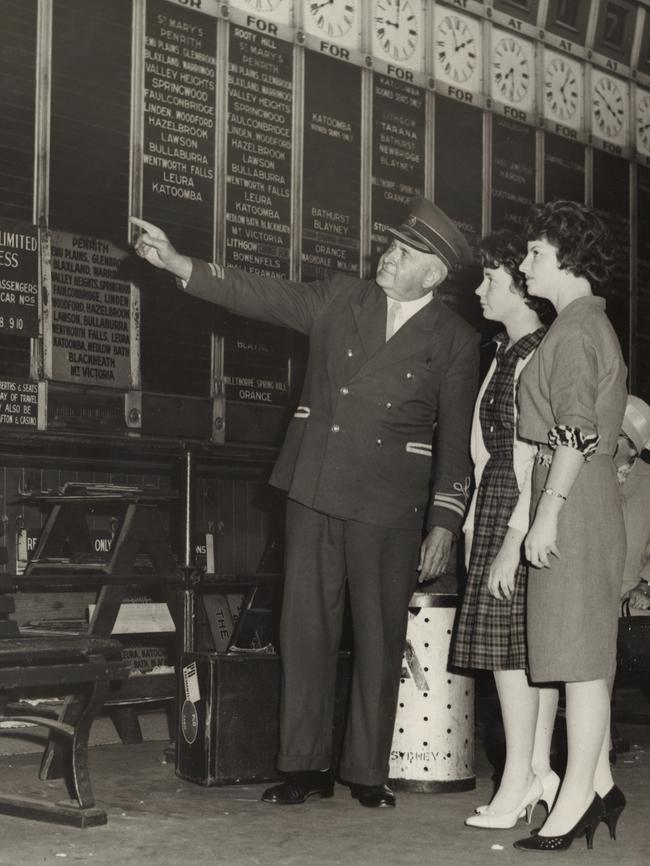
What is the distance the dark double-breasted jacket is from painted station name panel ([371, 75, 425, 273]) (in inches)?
91.7

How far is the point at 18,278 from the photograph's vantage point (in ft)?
14.6

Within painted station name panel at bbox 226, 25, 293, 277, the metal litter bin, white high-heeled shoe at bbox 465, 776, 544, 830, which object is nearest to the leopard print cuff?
white high-heeled shoe at bbox 465, 776, 544, 830

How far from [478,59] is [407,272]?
326cm

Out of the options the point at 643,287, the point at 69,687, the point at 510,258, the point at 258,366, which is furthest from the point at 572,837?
the point at 643,287

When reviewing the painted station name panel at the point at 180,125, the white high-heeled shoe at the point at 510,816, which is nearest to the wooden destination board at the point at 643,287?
the painted station name panel at the point at 180,125

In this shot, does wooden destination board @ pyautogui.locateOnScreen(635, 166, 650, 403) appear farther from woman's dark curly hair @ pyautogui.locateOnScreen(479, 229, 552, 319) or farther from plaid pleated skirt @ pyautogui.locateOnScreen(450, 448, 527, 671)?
plaid pleated skirt @ pyautogui.locateOnScreen(450, 448, 527, 671)

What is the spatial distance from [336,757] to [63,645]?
1009 mm

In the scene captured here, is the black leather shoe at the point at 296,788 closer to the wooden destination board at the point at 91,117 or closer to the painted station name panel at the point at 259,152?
the wooden destination board at the point at 91,117

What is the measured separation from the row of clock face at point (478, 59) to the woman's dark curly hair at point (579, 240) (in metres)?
2.80

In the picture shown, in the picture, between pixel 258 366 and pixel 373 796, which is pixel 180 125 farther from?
pixel 373 796

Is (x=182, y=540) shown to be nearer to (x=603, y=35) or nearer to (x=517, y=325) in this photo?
(x=517, y=325)

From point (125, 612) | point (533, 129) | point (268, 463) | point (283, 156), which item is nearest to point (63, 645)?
point (125, 612)

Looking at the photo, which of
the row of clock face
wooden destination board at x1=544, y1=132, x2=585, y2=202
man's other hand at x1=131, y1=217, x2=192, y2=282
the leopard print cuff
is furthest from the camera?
wooden destination board at x1=544, y1=132, x2=585, y2=202

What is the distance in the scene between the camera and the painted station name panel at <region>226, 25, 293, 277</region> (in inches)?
204
